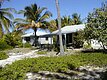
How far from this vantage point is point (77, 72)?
46.5 ft

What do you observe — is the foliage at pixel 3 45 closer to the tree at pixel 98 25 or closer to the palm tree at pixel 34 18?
the palm tree at pixel 34 18

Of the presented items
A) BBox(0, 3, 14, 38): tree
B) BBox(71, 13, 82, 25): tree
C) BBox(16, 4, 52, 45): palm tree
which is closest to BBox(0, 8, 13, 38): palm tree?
BBox(0, 3, 14, 38): tree

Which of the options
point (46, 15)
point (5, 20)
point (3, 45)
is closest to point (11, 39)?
point (3, 45)

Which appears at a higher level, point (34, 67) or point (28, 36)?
point (28, 36)

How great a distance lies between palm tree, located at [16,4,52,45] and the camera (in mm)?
38969

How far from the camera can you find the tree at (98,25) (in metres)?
22.9

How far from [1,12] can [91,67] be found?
43.8 feet

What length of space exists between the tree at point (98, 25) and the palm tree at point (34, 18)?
1535 centimetres

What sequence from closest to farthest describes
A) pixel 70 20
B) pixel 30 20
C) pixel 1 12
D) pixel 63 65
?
pixel 63 65 → pixel 1 12 → pixel 30 20 → pixel 70 20

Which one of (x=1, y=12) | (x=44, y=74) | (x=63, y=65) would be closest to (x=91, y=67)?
(x=63, y=65)

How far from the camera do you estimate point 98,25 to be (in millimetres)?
23594

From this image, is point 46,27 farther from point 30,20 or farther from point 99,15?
point 99,15

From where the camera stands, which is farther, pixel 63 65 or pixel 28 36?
pixel 28 36

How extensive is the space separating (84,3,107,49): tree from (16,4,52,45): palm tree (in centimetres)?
1535
